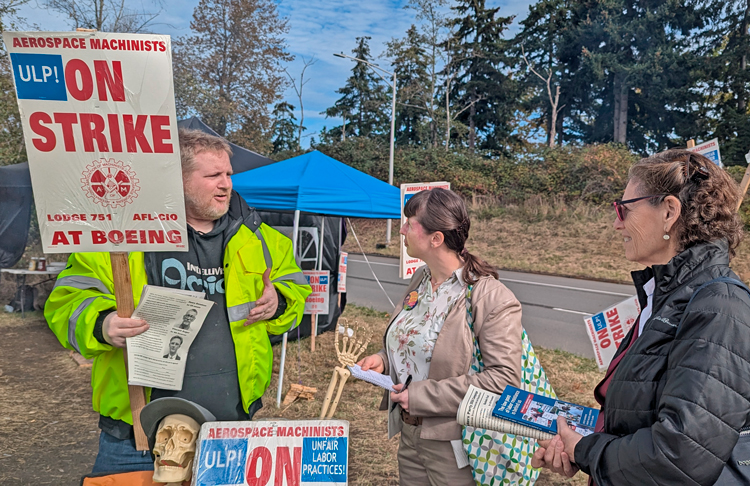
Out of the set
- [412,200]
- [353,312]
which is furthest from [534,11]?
[412,200]

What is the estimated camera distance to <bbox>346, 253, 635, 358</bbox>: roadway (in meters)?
7.46

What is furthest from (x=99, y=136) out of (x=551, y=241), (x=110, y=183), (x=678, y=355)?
(x=551, y=241)

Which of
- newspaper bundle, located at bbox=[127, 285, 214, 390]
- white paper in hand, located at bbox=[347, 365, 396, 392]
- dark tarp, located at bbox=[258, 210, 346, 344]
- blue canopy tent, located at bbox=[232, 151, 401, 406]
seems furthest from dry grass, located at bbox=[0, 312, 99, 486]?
white paper in hand, located at bbox=[347, 365, 396, 392]

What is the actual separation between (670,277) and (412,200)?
1.17 meters

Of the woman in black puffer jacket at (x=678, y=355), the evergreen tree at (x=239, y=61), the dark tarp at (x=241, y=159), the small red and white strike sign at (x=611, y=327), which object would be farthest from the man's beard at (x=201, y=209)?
the evergreen tree at (x=239, y=61)

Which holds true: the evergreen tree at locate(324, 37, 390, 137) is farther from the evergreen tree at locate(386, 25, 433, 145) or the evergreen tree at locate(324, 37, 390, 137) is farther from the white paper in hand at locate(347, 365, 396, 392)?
the white paper in hand at locate(347, 365, 396, 392)

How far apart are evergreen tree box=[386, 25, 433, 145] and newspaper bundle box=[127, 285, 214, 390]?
31414 millimetres

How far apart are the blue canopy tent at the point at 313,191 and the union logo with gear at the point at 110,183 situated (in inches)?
129

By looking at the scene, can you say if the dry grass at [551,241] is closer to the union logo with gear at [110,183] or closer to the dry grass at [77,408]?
the dry grass at [77,408]

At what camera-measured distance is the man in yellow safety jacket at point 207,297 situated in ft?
6.05

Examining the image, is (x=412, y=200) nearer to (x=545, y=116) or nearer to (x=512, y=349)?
(x=512, y=349)

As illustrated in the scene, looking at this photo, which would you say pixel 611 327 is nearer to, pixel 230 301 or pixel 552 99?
pixel 230 301

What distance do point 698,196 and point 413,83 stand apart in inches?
1322

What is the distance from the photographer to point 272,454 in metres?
1.56
